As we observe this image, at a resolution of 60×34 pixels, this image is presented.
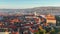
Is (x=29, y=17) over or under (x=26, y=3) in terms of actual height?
under

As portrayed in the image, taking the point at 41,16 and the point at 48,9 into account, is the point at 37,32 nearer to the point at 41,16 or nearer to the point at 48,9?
the point at 41,16

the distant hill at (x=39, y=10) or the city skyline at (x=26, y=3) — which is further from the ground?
the city skyline at (x=26, y=3)

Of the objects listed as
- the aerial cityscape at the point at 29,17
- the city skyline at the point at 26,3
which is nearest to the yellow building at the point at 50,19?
the aerial cityscape at the point at 29,17

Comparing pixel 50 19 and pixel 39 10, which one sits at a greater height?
pixel 39 10

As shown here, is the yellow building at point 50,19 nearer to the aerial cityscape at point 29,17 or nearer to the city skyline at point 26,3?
the aerial cityscape at point 29,17

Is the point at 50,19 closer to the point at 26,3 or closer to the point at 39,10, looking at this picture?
the point at 39,10

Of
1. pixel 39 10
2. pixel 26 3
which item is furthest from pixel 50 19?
pixel 26 3

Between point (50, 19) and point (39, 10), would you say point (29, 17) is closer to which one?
point (39, 10)

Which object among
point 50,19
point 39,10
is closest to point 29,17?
point 39,10

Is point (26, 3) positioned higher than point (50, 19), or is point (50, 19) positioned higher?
point (26, 3)

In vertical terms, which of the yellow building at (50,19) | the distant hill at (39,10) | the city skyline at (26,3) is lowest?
the yellow building at (50,19)

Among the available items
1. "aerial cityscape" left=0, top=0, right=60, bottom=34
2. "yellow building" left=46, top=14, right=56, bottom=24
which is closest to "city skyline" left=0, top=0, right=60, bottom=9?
"aerial cityscape" left=0, top=0, right=60, bottom=34
